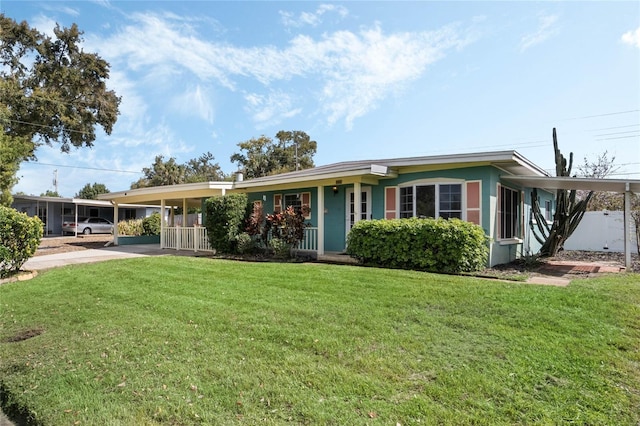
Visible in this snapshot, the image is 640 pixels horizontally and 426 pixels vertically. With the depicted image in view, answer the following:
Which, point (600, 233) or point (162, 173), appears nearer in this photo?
point (600, 233)

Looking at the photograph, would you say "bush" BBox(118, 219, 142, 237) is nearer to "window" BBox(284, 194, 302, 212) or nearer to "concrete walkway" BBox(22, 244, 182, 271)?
"concrete walkway" BBox(22, 244, 182, 271)

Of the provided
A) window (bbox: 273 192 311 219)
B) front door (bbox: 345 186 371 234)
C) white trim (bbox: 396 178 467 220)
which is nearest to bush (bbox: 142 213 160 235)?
window (bbox: 273 192 311 219)

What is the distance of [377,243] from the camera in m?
9.26

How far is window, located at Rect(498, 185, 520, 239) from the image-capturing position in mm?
10289

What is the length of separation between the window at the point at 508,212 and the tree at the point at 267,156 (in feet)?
101

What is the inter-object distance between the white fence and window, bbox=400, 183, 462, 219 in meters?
8.61

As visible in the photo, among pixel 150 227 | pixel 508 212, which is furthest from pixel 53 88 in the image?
pixel 508 212

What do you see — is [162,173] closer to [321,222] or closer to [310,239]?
[310,239]

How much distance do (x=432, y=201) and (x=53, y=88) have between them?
2762 cm

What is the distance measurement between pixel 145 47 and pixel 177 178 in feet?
112

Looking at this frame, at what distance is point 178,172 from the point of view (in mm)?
42938

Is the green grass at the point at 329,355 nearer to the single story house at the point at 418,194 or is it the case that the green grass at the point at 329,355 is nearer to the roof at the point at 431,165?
the single story house at the point at 418,194

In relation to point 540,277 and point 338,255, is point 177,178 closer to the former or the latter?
point 338,255

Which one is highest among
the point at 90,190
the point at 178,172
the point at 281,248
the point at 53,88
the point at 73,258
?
the point at 53,88
